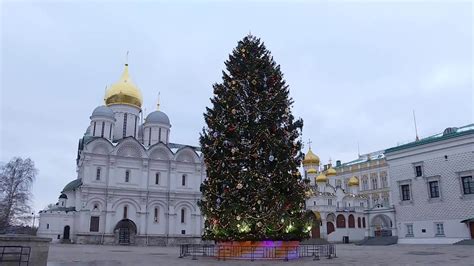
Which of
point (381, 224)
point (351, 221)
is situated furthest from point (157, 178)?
point (381, 224)

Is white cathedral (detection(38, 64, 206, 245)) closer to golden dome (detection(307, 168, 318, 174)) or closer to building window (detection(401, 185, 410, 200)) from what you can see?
golden dome (detection(307, 168, 318, 174))

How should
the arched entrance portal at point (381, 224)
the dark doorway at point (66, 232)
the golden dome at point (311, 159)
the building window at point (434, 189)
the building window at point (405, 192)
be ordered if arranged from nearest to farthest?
the building window at point (434, 189) → the building window at point (405, 192) → the dark doorway at point (66, 232) → the arched entrance portal at point (381, 224) → the golden dome at point (311, 159)

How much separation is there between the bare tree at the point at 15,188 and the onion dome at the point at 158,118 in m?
14.6

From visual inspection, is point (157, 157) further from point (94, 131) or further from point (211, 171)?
point (211, 171)

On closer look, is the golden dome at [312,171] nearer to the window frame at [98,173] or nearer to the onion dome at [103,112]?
the onion dome at [103,112]

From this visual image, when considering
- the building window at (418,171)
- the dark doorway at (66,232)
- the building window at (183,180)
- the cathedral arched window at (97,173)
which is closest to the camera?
the building window at (418,171)

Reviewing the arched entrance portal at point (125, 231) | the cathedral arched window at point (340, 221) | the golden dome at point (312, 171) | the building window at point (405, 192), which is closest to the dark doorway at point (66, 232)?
the arched entrance portal at point (125, 231)

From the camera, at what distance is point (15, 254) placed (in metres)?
10.2

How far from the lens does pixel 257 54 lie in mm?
18688

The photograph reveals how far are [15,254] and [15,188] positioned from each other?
126 feet

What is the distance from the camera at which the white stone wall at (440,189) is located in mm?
29500

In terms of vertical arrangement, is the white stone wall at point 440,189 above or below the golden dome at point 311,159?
below

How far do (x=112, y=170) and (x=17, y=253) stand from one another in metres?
33.5

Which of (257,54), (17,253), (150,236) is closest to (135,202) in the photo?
(150,236)
